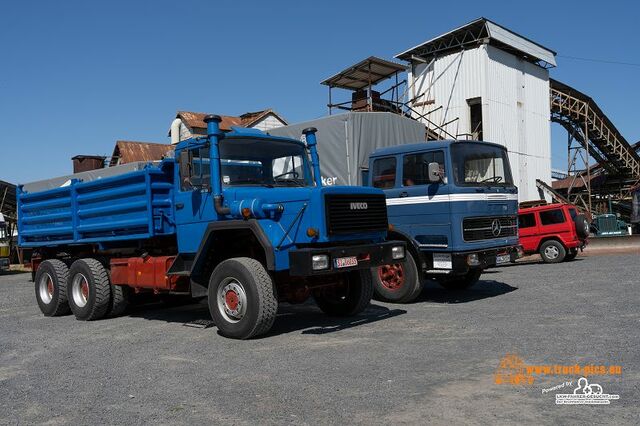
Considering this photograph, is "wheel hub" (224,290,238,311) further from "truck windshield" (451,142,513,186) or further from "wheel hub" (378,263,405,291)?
"truck windshield" (451,142,513,186)

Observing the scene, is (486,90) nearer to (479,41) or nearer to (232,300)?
(479,41)

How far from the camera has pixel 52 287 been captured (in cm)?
1031

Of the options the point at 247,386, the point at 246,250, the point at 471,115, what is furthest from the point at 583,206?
the point at 247,386

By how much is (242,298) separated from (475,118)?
21.5 m

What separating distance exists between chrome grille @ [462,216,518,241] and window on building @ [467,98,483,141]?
15550 mm

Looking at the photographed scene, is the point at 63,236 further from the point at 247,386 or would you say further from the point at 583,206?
the point at 583,206

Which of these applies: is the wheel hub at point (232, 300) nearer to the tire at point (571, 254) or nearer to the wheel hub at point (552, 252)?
the wheel hub at point (552, 252)

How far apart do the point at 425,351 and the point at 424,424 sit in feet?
7.29

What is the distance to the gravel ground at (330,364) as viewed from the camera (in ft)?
14.3

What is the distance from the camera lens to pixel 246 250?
7.84 metres

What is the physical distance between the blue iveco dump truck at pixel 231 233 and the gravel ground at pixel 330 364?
493 millimetres

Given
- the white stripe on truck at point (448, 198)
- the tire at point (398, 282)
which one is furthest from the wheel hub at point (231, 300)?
the white stripe on truck at point (448, 198)

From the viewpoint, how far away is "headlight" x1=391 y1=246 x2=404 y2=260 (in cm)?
777

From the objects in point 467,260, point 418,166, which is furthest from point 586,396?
point 418,166
